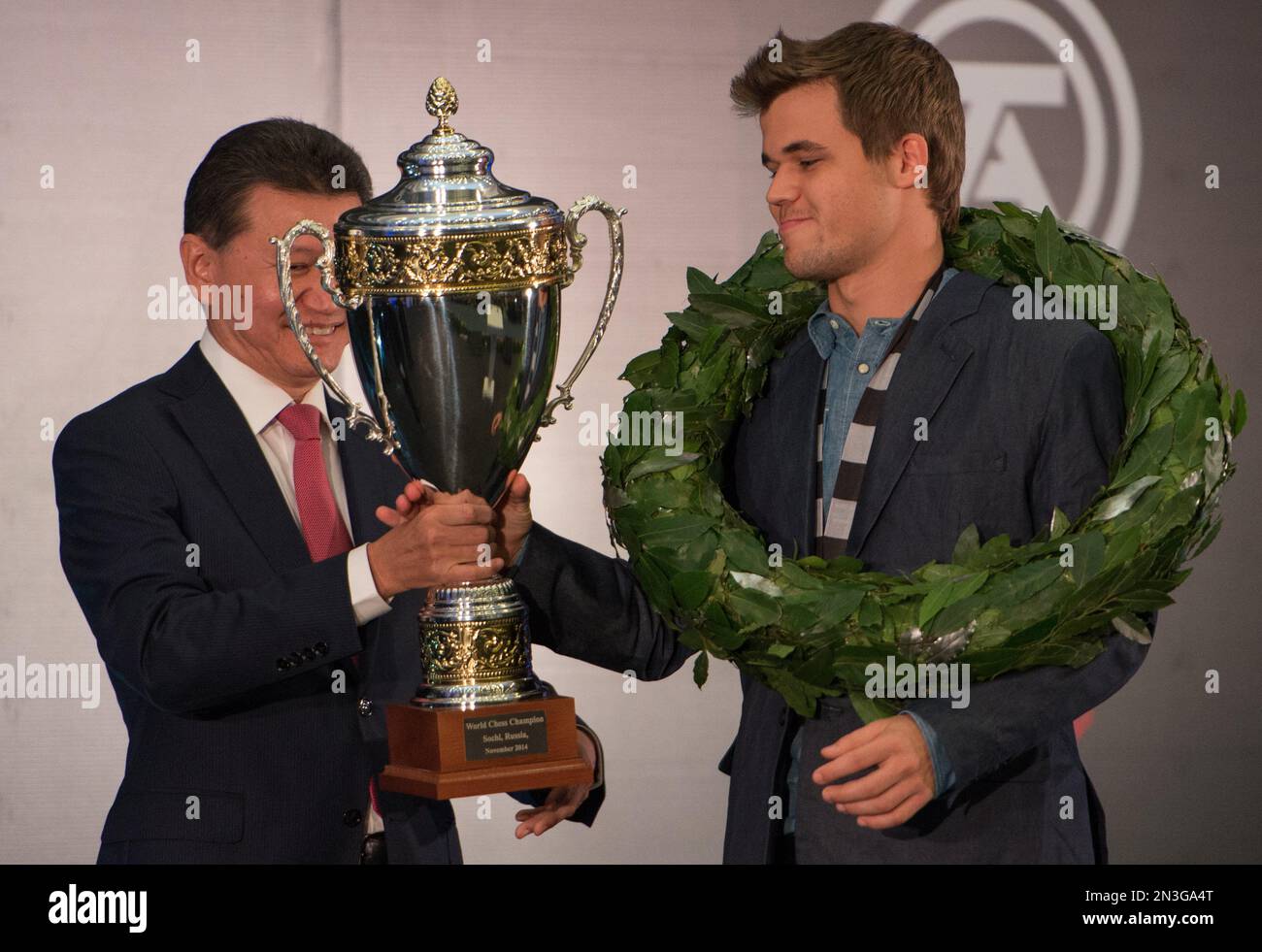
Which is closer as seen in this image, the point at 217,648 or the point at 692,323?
the point at 217,648

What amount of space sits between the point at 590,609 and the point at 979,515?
24.1 inches

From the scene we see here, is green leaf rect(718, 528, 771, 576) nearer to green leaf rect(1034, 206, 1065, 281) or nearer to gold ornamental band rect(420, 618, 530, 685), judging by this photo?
gold ornamental band rect(420, 618, 530, 685)

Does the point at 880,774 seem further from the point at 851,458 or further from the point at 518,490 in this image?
the point at 518,490

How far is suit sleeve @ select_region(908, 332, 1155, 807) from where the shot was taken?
2080mm

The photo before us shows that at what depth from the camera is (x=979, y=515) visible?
2.26m

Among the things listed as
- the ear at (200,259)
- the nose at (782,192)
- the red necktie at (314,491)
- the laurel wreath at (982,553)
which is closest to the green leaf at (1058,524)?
the laurel wreath at (982,553)

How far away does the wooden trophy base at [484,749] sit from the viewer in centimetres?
214

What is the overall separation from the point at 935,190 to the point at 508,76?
164 cm

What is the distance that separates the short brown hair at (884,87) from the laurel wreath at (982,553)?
0.14 meters

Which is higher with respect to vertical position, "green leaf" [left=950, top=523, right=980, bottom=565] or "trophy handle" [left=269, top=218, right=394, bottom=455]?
"trophy handle" [left=269, top=218, right=394, bottom=455]

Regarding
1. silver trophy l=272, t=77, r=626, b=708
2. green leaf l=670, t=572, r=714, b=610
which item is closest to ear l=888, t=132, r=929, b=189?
silver trophy l=272, t=77, r=626, b=708

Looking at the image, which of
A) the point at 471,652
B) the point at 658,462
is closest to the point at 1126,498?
the point at 658,462

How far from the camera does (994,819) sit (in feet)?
7.28

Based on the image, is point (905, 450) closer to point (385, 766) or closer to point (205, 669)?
point (385, 766)
